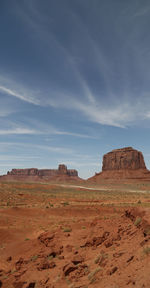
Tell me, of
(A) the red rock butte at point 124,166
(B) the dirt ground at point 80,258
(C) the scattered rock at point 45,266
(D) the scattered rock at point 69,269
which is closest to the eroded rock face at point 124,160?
(A) the red rock butte at point 124,166

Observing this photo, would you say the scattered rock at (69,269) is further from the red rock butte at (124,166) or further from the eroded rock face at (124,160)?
the eroded rock face at (124,160)

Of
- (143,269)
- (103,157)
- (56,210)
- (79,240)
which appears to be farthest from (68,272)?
(103,157)

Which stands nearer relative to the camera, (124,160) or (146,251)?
(146,251)

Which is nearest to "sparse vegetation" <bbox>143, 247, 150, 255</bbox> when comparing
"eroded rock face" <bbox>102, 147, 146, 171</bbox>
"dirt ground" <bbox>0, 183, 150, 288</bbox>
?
"dirt ground" <bbox>0, 183, 150, 288</bbox>

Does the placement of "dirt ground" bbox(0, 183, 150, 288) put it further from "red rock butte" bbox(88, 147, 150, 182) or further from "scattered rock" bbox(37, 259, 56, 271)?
"red rock butte" bbox(88, 147, 150, 182)

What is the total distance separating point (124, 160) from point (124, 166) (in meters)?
4.64

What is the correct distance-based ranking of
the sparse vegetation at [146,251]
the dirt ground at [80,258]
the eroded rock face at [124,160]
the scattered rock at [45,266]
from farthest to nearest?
the eroded rock face at [124,160], the scattered rock at [45,266], the sparse vegetation at [146,251], the dirt ground at [80,258]

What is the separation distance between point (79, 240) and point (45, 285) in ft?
15.8

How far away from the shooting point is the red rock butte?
126125 mm

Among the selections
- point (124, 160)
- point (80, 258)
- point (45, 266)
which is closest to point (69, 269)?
point (80, 258)

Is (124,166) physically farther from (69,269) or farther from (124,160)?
(69,269)

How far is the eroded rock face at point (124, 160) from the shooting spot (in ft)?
445

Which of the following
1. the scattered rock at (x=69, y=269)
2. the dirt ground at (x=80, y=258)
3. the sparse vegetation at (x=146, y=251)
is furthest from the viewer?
the scattered rock at (x=69, y=269)

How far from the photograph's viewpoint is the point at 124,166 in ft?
454
